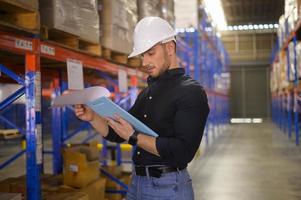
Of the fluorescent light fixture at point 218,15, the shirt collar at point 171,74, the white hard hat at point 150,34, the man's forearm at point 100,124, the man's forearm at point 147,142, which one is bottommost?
the man's forearm at point 147,142

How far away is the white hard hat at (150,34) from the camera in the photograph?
2305 mm

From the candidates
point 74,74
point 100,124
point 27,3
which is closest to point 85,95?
point 100,124

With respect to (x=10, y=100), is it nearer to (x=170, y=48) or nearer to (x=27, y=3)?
(x=27, y=3)

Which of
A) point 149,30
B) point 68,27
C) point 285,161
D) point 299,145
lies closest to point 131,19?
point 68,27

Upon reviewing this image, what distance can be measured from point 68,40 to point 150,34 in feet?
5.35

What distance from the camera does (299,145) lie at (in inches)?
460

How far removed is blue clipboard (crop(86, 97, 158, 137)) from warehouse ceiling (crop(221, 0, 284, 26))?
2005cm

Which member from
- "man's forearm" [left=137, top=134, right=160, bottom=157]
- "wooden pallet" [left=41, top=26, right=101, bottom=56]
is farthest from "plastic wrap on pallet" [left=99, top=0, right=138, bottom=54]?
"man's forearm" [left=137, top=134, right=160, bottom=157]

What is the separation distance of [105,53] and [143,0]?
1269mm

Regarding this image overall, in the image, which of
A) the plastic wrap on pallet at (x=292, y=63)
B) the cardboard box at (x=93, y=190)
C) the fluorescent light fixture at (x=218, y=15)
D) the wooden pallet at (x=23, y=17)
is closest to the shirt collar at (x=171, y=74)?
the wooden pallet at (x=23, y=17)

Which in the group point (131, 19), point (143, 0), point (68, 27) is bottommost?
point (68, 27)

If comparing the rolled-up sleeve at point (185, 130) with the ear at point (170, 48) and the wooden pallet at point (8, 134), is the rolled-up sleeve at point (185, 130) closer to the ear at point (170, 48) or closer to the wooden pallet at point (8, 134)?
the ear at point (170, 48)

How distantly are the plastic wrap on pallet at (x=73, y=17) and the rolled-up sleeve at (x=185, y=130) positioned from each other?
1631 millimetres

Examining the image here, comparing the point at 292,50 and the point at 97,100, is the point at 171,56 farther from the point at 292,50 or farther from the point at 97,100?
the point at 292,50
